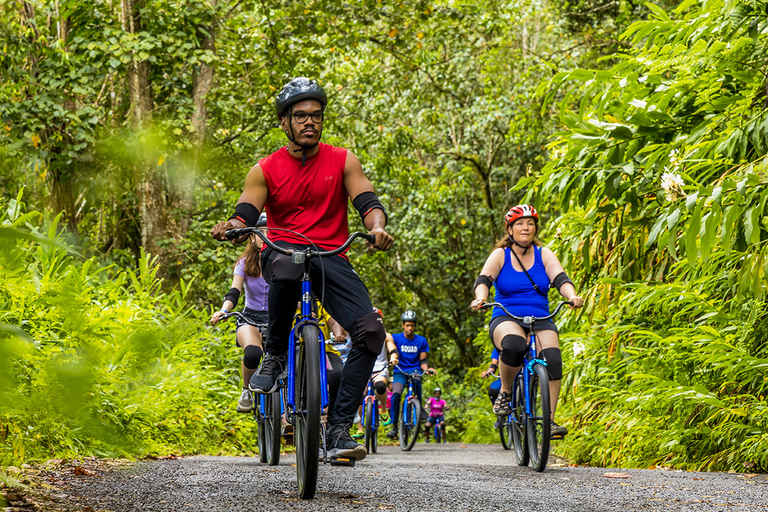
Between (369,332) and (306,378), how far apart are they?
423mm

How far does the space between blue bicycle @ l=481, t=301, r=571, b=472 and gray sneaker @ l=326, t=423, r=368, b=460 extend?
2363 millimetres

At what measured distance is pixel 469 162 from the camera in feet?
76.5

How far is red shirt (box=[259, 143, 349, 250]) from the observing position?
4.42 m

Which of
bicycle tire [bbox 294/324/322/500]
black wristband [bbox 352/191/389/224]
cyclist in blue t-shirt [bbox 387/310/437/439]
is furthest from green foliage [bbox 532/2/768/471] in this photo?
cyclist in blue t-shirt [bbox 387/310/437/439]

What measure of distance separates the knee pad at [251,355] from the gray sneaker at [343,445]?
2455mm

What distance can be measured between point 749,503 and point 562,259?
172 inches

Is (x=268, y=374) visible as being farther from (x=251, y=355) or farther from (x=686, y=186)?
(x=686, y=186)

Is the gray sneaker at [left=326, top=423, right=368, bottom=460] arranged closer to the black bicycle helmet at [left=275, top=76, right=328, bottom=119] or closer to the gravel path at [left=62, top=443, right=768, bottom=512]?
the gravel path at [left=62, top=443, right=768, bottom=512]

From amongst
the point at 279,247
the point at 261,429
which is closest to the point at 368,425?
the point at 261,429

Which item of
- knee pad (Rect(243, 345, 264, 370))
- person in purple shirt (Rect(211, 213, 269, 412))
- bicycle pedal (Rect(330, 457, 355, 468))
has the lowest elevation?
bicycle pedal (Rect(330, 457, 355, 468))

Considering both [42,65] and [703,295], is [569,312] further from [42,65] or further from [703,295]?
[42,65]

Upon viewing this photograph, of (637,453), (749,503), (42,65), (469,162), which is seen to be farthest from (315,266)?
(469,162)

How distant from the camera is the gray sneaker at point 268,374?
183 inches

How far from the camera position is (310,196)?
4.45 m
